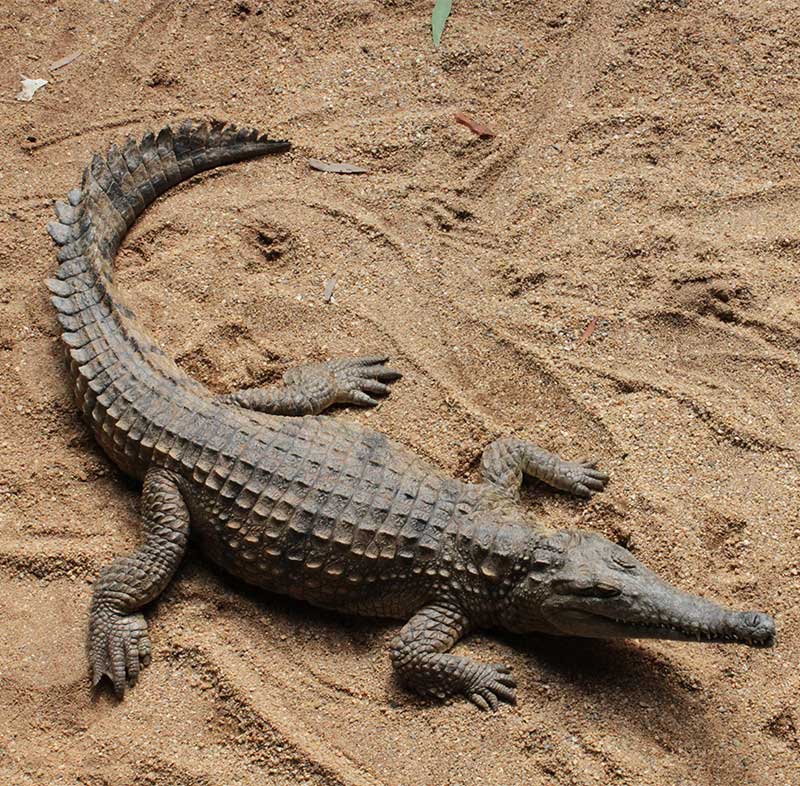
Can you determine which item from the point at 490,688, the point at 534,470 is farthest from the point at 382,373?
the point at 490,688

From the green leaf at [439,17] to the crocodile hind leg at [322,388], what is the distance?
2.34 meters

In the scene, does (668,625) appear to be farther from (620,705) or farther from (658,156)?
(658,156)

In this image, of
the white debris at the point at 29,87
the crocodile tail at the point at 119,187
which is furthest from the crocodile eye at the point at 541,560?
the white debris at the point at 29,87

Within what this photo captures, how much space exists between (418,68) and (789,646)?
393 cm

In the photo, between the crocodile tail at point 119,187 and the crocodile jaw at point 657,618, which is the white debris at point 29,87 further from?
the crocodile jaw at point 657,618

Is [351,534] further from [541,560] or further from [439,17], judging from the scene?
[439,17]

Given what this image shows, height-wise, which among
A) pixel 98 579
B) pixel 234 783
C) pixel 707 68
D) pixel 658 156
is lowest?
pixel 234 783

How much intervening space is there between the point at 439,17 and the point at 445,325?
89.8 inches

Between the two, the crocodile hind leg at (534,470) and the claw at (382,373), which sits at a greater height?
the claw at (382,373)

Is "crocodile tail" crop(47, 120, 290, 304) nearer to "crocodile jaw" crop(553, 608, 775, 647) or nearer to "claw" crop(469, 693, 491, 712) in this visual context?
"claw" crop(469, 693, 491, 712)

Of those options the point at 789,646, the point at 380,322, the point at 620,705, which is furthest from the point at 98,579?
the point at 789,646

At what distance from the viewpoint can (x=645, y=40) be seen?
586 centimetres

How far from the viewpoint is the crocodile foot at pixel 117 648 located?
406 centimetres

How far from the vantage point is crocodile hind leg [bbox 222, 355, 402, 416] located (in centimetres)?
473
